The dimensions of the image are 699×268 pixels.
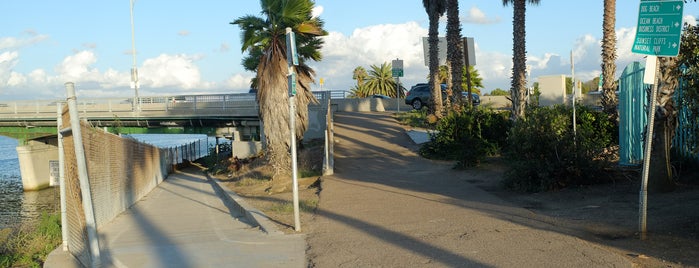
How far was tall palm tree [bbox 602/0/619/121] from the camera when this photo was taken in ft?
69.8

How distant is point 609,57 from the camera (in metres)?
21.4

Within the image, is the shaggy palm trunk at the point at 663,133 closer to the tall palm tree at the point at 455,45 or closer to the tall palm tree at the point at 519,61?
the tall palm tree at the point at 519,61

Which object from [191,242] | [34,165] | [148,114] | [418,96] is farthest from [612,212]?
[34,165]

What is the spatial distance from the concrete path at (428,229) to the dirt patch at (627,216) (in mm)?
352

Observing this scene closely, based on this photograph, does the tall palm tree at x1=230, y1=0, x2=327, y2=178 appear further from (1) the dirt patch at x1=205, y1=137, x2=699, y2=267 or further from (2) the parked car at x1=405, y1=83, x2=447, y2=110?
(2) the parked car at x1=405, y1=83, x2=447, y2=110

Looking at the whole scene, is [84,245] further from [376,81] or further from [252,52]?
[376,81]

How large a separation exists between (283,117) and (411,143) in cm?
705

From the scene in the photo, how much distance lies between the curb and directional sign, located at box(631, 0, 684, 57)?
566 cm

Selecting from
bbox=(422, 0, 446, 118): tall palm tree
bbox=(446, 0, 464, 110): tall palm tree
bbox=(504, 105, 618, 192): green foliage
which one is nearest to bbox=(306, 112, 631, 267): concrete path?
bbox=(504, 105, 618, 192): green foliage

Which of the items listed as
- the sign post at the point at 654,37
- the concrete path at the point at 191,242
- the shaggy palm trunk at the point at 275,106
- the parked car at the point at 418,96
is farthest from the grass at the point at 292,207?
the parked car at the point at 418,96

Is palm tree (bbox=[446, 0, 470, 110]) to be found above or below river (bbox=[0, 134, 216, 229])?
above

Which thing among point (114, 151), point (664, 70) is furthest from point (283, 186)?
point (664, 70)

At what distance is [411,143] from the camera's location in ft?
81.3

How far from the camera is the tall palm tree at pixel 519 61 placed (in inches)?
806
